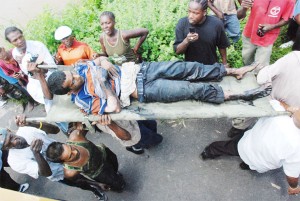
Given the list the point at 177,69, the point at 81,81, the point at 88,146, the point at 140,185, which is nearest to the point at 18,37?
the point at 81,81

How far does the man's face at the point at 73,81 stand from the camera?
10.4 ft

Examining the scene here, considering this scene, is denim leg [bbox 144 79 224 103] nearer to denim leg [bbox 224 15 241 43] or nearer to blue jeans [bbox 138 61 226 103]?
blue jeans [bbox 138 61 226 103]

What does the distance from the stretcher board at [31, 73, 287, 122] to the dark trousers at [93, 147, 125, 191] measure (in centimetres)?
62

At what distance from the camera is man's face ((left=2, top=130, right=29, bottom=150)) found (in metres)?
3.23

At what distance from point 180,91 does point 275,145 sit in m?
1.12

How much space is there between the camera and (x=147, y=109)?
344 centimetres

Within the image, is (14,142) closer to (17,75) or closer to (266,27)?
(17,75)

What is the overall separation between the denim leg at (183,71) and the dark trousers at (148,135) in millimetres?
756

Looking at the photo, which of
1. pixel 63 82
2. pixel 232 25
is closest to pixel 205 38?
pixel 232 25

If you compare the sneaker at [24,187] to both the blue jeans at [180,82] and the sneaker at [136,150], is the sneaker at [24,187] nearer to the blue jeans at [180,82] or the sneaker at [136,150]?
the sneaker at [136,150]

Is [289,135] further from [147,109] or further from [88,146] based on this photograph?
[88,146]

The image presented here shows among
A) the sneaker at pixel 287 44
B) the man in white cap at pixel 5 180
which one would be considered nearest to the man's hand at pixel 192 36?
the sneaker at pixel 287 44

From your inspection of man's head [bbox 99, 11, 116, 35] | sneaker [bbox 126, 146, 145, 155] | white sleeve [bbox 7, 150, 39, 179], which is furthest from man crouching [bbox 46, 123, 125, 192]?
man's head [bbox 99, 11, 116, 35]

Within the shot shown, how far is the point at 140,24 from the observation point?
17.1 ft
